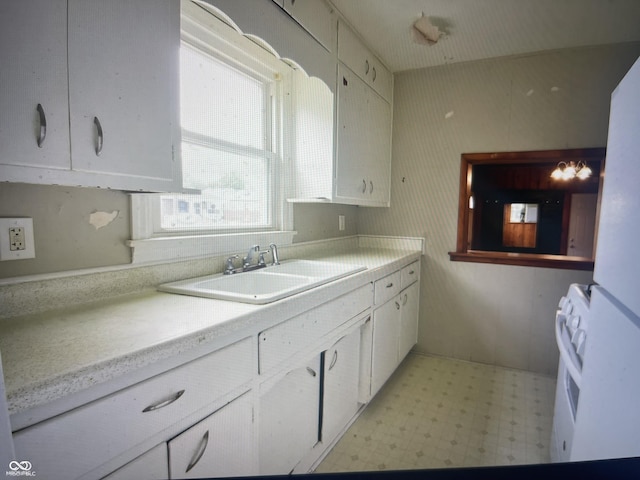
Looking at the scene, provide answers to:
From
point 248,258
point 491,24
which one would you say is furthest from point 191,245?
point 491,24

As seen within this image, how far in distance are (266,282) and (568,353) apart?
4.27 feet

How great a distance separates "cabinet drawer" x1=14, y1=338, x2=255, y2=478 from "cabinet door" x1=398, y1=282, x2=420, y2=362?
5.98 ft

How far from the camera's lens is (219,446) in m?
1.01

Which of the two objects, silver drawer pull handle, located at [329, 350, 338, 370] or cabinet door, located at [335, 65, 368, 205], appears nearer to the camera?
silver drawer pull handle, located at [329, 350, 338, 370]

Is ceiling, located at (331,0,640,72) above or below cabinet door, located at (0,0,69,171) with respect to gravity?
above

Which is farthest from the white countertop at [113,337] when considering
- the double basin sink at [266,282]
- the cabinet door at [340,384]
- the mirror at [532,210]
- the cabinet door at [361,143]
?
the mirror at [532,210]

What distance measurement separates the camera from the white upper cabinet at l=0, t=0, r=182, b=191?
76cm

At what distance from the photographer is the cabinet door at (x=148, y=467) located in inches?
29.8

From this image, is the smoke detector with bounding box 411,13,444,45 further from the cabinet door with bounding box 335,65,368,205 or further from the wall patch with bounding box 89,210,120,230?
the wall patch with bounding box 89,210,120,230

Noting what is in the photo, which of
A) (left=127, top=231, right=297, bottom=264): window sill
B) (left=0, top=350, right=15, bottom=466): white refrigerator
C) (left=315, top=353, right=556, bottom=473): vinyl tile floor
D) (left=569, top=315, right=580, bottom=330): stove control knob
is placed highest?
(left=127, top=231, right=297, bottom=264): window sill

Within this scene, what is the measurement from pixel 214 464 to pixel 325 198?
147 cm

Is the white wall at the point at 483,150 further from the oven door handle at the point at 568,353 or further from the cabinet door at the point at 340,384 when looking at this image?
the cabinet door at the point at 340,384

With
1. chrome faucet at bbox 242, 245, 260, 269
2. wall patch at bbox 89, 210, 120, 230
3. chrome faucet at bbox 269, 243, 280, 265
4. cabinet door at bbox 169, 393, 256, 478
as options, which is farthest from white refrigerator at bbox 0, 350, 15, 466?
chrome faucet at bbox 269, 243, 280, 265

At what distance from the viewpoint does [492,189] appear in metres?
6.19
